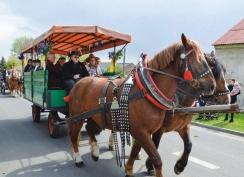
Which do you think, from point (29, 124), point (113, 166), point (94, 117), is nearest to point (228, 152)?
point (113, 166)

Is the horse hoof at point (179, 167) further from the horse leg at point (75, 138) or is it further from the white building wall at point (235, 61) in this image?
the white building wall at point (235, 61)

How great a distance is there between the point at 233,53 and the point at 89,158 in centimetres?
1342

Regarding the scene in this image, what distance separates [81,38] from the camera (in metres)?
9.70

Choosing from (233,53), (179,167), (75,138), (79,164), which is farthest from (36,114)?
(233,53)

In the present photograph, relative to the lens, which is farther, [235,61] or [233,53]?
[233,53]

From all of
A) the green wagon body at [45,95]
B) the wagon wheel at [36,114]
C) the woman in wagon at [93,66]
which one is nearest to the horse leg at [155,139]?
the green wagon body at [45,95]

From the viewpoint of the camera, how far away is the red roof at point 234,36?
1844 centimetres

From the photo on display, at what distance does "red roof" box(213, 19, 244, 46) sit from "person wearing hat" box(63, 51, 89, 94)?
1198cm

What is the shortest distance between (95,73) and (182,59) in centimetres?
415

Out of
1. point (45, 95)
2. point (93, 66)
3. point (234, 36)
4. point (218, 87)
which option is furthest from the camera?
point (234, 36)

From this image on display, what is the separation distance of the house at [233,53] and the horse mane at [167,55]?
13.9 m

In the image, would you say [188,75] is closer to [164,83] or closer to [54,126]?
[164,83]

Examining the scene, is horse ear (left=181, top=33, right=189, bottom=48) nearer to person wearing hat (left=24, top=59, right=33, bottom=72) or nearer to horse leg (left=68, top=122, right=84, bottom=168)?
horse leg (left=68, top=122, right=84, bottom=168)

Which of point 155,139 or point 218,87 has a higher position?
point 218,87
